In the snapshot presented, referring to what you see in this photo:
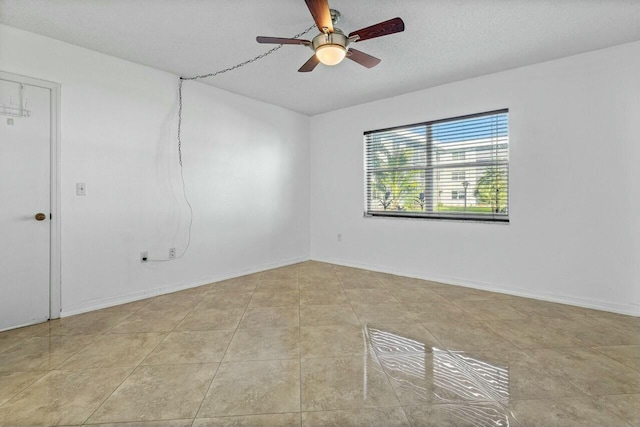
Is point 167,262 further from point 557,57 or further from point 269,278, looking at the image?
point 557,57

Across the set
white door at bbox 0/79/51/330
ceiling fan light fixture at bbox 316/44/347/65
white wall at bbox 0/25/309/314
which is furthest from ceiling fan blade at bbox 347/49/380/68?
white door at bbox 0/79/51/330

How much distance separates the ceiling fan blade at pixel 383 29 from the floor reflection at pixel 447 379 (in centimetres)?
222

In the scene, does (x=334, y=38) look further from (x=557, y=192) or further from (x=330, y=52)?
(x=557, y=192)

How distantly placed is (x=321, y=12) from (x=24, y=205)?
2.97 meters

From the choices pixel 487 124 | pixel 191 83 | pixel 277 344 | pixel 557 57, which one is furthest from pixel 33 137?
pixel 557 57

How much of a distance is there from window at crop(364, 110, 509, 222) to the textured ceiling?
0.68 m

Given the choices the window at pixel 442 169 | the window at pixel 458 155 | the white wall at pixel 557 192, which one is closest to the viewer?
the white wall at pixel 557 192

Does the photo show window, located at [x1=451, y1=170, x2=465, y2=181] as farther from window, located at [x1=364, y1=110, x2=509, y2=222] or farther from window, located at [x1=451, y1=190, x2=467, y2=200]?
window, located at [x1=451, y1=190, x2=467, y2=200]

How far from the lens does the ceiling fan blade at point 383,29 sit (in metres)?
1.92

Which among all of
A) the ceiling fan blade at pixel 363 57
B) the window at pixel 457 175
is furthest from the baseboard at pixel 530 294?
the ceiling fan blade at pixel 363 57

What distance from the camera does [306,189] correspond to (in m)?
5.23

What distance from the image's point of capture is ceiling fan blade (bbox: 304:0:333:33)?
1776 mm

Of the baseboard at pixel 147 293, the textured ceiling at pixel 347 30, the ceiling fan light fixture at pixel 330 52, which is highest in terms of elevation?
the textured ceiling at pixel 347 30

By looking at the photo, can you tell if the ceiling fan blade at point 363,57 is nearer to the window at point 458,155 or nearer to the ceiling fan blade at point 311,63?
the ceiling fan blade at point 311,63
